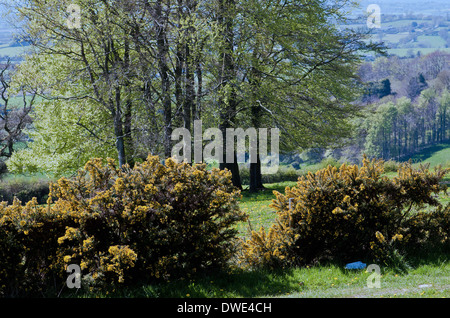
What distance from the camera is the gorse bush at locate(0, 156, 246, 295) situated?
18.9 ft

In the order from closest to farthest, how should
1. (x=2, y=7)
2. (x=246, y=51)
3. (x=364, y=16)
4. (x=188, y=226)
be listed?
(x=188, y=226) → (x=2, y=7) → (x=246, y=51) → (x=364, y=16)

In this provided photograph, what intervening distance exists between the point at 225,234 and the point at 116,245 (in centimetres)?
175

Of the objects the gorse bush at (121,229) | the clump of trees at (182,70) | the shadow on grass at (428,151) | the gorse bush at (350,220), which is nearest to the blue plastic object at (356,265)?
the gorse bush at (350,220)

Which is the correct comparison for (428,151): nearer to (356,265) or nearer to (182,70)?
(182,70)

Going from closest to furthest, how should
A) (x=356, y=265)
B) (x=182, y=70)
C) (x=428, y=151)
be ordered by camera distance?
1. (x=356, y=265)
2. (x=182, y=70)
3. (x=428, y=151)

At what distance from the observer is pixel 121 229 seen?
608cm

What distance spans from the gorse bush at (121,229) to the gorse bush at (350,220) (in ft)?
2.90


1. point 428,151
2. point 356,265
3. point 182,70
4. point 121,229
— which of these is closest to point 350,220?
point 356,265

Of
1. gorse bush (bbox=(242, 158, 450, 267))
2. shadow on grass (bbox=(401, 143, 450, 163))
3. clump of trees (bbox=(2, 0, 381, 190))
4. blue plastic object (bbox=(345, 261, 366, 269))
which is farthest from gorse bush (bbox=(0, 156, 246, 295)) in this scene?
shadow on grass (bbox=(401, 143, 450, 163))

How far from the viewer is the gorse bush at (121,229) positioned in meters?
5.77

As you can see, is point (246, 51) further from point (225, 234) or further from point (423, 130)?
point (423, 130)

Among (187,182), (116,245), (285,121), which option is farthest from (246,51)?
(116,245)

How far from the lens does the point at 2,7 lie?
1717 cm

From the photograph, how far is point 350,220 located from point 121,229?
381 centimetres
